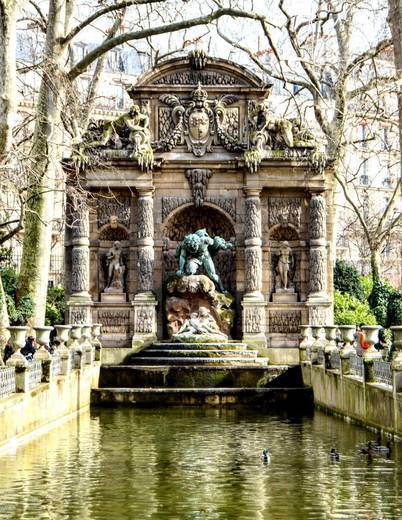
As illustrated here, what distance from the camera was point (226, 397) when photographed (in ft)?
74.2

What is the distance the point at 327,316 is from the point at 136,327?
4797 mm

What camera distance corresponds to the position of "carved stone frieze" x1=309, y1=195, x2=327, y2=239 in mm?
28078

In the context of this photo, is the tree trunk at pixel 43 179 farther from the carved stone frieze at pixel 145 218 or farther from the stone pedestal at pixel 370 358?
the stone pedestal at pixel 370 358

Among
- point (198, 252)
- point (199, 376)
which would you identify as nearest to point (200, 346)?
point (199, 376)

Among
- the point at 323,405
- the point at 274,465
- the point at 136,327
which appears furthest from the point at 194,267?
the point at 274,465

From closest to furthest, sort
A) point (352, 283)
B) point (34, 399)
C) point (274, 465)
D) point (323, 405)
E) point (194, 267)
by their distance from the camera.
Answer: point (274, 465)
point (34, 399)
point (323, 405)
point (194, 267)
point (352, 283)

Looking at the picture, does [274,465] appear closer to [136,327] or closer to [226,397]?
[226,397]

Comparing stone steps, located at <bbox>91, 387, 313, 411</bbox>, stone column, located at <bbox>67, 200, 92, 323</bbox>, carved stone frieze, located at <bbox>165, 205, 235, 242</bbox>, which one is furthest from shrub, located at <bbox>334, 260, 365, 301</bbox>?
stone steps, located at <bbox>91, 387, 313, 411</bbox>

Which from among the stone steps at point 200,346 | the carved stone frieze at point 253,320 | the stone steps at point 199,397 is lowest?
the stone steps at point 199,397

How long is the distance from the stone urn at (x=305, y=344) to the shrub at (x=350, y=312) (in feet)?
17.3

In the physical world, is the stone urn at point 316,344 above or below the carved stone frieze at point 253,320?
below

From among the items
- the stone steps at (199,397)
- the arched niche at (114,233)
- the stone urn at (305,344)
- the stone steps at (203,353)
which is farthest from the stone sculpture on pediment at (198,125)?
the stone steps at (199,397)

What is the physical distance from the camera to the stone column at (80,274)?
2780 cm

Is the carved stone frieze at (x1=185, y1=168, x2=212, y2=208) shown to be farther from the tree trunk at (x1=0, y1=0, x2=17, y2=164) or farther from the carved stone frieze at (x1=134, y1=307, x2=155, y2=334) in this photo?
the tree trunk at (x1=0, y1=0, x2=17, y2=164)
